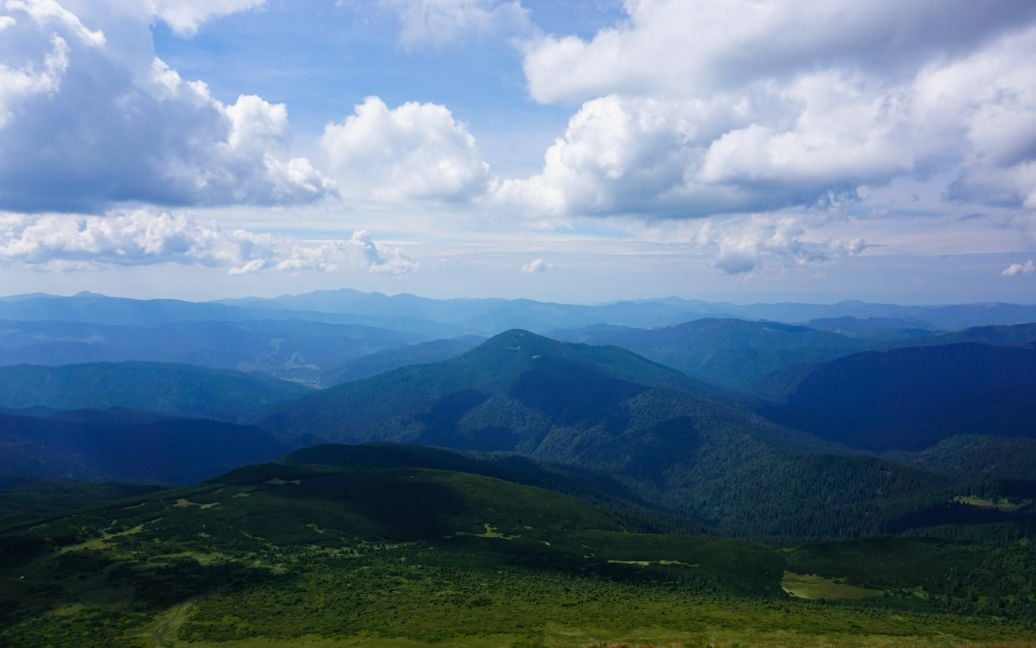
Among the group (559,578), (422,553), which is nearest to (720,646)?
(559,578)

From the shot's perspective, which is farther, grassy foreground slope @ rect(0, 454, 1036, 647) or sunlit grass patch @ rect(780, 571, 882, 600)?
sunlit grass patch @ rect(780, 571, 882, 600)

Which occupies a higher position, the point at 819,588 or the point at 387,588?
the point at 387,588

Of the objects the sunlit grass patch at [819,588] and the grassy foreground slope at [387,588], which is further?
the sunlit grass patch at [819,588]

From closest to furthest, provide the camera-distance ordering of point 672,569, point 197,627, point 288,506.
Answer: point 197,627 → point 672,569 → point 288,506

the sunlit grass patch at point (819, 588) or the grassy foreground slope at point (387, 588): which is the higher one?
the grassy foreground slope at point (387, 588)

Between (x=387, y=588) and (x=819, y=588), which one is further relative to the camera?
(x=819, y=588)

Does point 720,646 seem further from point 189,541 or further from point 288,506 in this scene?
point 288,506

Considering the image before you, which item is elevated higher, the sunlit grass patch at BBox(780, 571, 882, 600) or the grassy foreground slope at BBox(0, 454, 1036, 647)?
the grassy foreground slope at BBox(0, 454, 1036, 647)

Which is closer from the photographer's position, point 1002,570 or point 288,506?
point 1002,570
